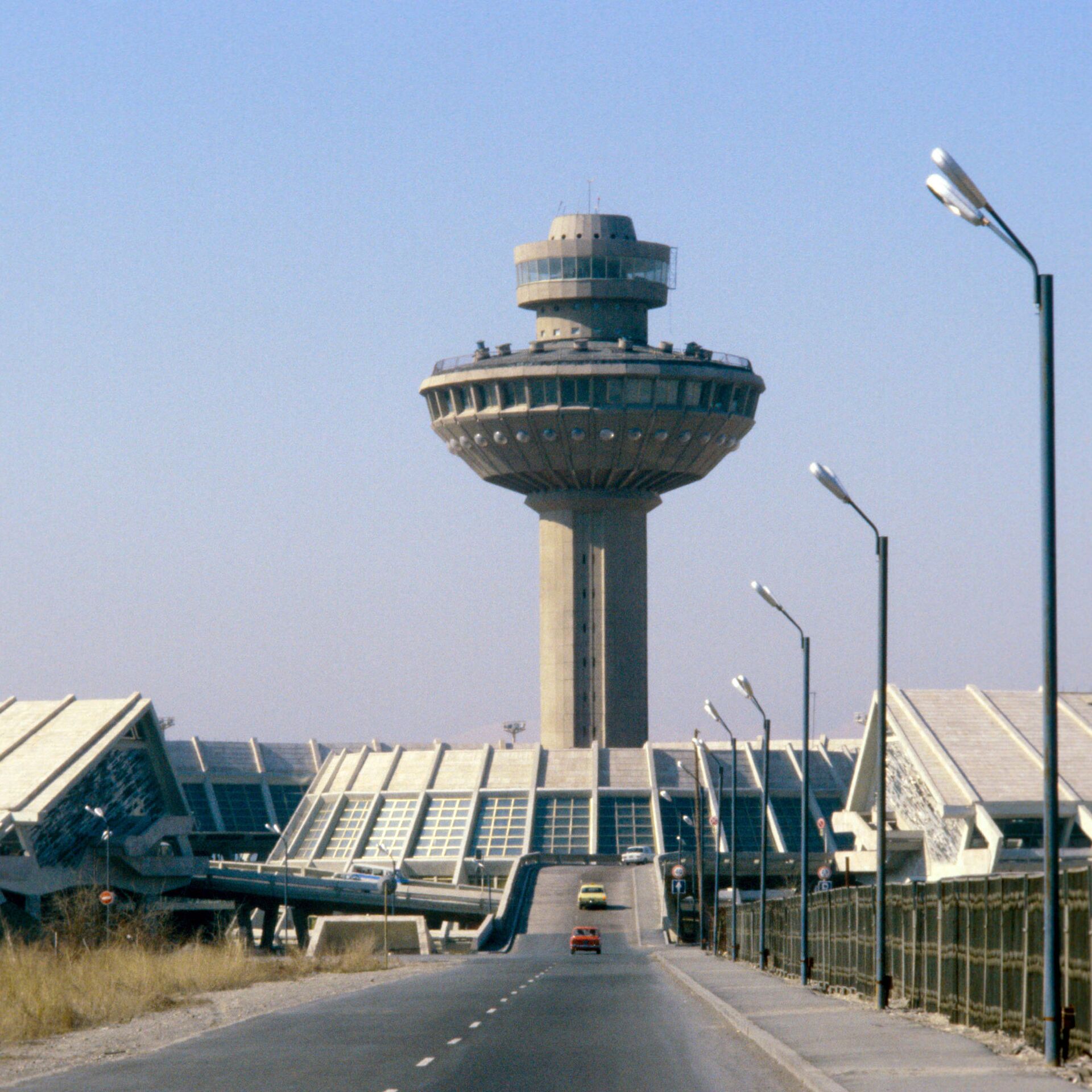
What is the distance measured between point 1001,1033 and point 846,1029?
2.87 meters

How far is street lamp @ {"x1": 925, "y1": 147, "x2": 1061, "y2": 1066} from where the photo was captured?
1989cm

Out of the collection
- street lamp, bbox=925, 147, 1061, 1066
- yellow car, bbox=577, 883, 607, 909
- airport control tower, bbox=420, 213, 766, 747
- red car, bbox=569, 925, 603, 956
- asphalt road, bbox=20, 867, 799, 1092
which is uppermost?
airport control tower, bbox=420, 213, 766, 747

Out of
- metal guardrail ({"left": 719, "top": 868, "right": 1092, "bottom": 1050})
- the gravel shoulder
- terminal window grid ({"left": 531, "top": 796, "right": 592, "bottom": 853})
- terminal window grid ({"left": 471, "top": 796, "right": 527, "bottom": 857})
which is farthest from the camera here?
terminal window grid ({"left": 531, "top": 796, "right": 592, "bottom": 853})

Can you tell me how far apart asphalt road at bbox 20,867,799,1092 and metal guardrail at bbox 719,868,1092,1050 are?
3.14 m

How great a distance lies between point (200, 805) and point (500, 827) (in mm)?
35135

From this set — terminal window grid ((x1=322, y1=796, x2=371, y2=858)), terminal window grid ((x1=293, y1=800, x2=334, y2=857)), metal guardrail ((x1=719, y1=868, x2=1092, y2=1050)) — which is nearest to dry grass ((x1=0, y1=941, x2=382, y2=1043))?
metal guardrail ((x1=719, y1=868, x2=1092, y2=1050))

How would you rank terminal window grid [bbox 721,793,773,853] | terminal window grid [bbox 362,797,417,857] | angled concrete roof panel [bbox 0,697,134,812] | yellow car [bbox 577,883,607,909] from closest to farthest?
yellow car [bbox 577,883,607,909]
angled concrete roof panel [bbox 0,697,134,812]
terminal window grid [bbox 721,793,773,853]
terminal window grid [bbox 362,797,417,857]

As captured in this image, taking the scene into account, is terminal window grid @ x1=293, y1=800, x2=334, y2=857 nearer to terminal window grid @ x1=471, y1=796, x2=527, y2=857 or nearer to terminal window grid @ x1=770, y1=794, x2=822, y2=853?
terminal window grid @ x1=471, y1=796, x2=527, y2=857

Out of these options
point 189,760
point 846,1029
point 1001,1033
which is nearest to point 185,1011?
point 846,1029

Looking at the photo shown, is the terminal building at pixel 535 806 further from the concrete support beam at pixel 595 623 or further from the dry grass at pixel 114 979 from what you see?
the dry grass at pixel 114 979

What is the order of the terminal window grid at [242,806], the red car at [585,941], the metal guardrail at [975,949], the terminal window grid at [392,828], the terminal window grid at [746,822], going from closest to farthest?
the metal guardrail at [975,949] < the red car at [585,941] < the terminal window grid at [746,822] < the terminal window grid at [392,828] < the terminal window grid at [242,806]

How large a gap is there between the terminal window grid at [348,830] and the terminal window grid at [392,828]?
1043mm

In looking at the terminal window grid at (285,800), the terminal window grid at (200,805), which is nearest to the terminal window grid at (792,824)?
the terminal window grid at (285,800)

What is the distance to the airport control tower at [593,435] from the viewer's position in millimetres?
138750
